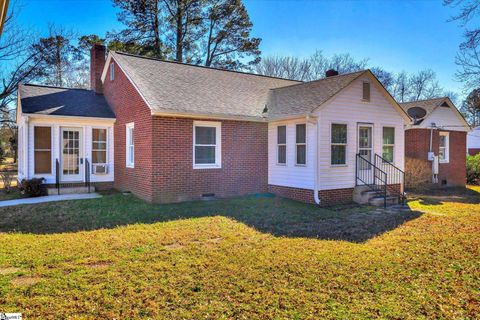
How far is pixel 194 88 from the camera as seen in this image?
12977 mm

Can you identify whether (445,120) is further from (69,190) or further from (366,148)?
(69,190)

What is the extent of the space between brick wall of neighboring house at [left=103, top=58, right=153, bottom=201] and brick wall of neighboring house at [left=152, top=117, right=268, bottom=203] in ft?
1.14

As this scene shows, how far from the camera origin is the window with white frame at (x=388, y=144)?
12.6 m

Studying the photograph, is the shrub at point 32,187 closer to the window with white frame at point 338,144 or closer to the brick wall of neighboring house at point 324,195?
the brick wall of neighboring house at point 324,195

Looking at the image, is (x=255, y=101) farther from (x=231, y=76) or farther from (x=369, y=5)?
(x=369, y=5)

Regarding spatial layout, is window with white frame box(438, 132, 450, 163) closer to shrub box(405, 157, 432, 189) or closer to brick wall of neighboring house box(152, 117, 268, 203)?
shrub box(405, 157, 432, 189)

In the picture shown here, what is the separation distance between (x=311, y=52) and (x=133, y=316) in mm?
40685

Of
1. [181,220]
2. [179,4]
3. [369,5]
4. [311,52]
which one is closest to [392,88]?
[311,52]

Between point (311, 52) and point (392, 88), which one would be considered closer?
point (311, 52)

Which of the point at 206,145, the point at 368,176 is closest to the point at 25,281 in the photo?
the point at 206,145

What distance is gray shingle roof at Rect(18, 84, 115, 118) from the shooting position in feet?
42.3

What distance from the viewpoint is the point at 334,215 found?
9648 mm

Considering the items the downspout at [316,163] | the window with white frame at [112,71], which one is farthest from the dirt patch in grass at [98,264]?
the window with white frame at [112,71]

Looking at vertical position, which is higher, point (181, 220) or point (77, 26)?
point (77, 26)
